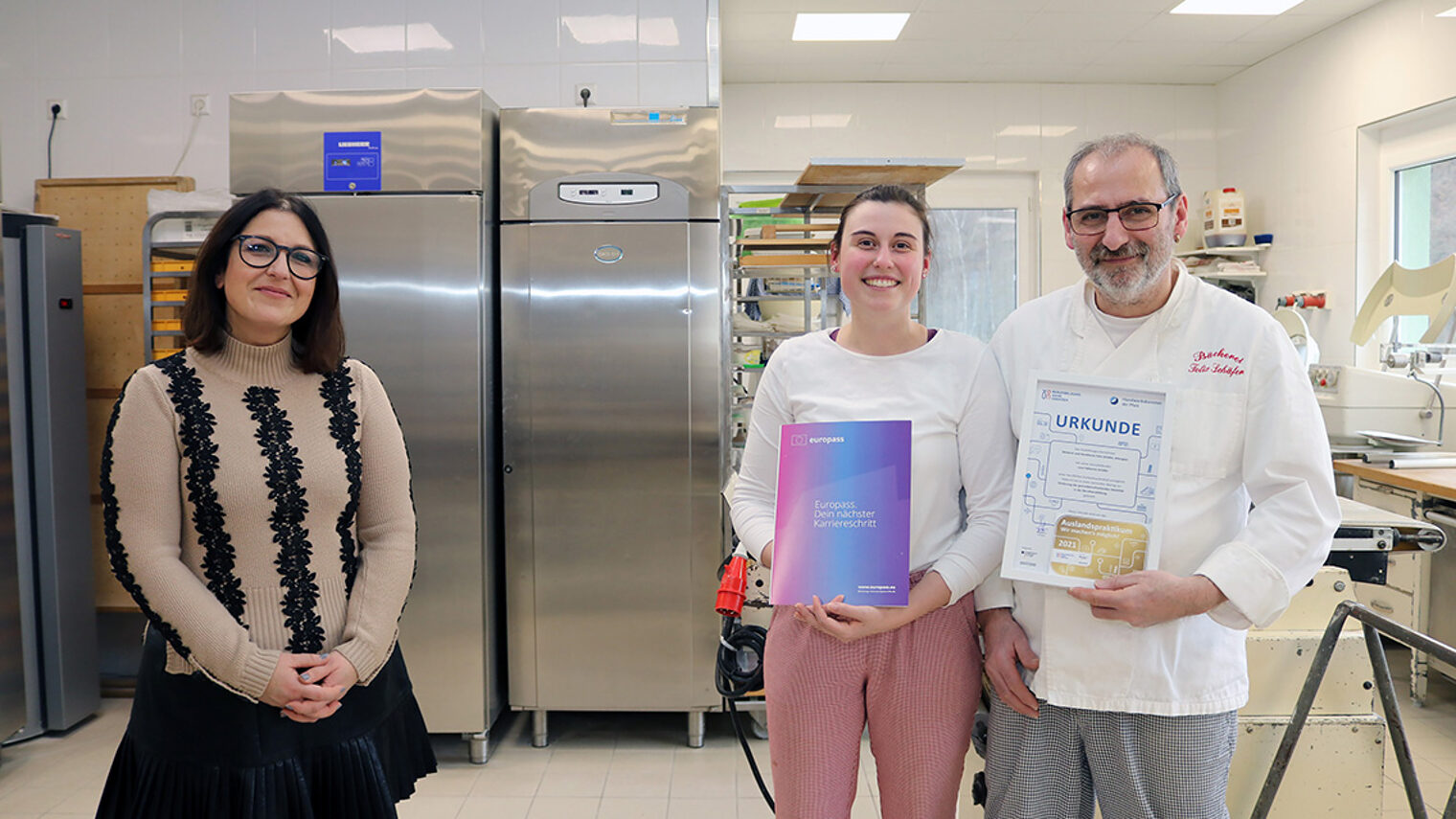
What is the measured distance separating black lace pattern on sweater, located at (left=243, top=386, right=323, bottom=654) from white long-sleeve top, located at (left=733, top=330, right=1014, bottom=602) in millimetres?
672

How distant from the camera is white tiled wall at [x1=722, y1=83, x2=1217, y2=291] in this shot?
16.9ft

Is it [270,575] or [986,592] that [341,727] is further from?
[986,592]

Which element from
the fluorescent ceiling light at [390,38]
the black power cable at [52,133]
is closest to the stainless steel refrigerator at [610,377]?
the fluorescent ceiling light at [390,38]

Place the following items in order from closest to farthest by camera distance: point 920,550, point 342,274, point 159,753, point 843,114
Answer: point 159,753 → point 920,550 → point 342,274 → point 843,114

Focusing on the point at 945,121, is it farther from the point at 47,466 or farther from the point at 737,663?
the point at 47,466

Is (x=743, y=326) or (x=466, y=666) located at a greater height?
(x=743, y=326)

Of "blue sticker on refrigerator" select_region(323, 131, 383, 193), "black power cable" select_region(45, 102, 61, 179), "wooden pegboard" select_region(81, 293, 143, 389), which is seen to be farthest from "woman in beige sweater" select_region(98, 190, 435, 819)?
"black power cable" select_region(45, 102, 61, 179)

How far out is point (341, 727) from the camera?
1431 millimetres

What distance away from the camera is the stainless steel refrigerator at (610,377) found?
293 centimetres

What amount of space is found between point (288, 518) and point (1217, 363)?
133 centimetres

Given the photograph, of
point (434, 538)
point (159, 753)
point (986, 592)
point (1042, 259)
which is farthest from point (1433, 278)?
point (159, 753)

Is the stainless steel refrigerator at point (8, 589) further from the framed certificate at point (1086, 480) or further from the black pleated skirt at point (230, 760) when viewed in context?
the framed certificate at point (1086, 480)

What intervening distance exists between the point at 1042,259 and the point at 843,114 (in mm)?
1344

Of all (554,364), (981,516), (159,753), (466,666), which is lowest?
(466,666)
